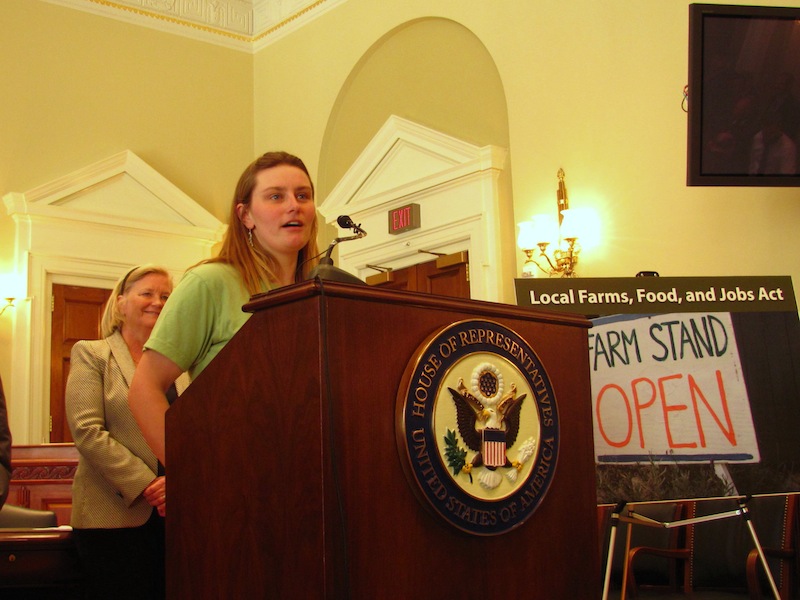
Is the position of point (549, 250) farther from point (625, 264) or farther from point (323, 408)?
point (323, 408)

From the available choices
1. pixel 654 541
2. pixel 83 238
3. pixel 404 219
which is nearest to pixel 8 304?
pixel 83 238

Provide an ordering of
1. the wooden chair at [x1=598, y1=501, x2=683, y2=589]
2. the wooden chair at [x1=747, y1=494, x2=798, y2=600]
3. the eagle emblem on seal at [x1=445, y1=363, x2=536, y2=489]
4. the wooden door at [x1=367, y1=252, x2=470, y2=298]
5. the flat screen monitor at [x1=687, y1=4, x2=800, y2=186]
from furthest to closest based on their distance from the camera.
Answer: the wooden door at [x1=367, y1=252, x2=470, y2=298] < the flat screen monitor at [x1=687, y1=4, x2=800, y2=186] < the wooden chair at [x1=598, y1=501, x2=683, y2=589] < the wooden chair at [x1=747, y1=494, x2=798, y2=600] < the eagle emblem on seal at [x1=445, y1=363, x2=536, y2=489]

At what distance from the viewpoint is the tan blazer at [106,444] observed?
2.44 metres

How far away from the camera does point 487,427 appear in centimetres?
154

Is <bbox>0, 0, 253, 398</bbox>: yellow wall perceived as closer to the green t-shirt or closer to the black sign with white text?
the black sign with white text

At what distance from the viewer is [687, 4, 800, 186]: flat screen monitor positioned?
4.36 metres

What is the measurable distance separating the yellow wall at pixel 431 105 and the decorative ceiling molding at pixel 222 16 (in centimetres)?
9

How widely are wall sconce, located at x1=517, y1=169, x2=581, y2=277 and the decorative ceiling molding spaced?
3.45m

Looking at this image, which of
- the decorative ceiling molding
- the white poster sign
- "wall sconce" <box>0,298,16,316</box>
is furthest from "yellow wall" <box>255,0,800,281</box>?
"wall sconce" <box>0,298,16,316</box>

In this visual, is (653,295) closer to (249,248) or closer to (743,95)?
(249,248)

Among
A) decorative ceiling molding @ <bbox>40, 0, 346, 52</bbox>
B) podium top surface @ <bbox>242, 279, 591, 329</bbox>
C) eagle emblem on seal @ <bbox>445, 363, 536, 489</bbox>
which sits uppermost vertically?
decorative ceiling molding @ <bbox>40, 0, 346, 52</bbox>

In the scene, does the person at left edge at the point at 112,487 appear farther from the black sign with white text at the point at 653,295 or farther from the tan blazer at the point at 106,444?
the black sign with white text at the point at 653,295

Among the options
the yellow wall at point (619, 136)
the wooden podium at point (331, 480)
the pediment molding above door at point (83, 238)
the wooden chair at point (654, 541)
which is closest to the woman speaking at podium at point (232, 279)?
the wooden podium at point (331, 480)

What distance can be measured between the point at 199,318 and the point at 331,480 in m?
0.64
